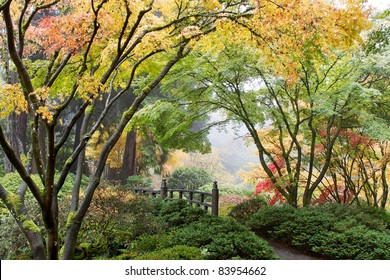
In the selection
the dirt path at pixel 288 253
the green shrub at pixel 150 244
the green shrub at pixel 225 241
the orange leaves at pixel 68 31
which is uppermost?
the orange leaves at pixel 68 31

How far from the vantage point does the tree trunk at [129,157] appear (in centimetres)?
1554

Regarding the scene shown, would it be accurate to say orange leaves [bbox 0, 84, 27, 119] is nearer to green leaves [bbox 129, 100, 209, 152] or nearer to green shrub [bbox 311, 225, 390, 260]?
A: green leaves [bbox 129, 100, 209, 152]

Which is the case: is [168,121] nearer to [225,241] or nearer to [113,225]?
[113,225]

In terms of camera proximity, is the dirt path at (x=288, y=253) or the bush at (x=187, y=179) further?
the bush at (x=187, y=179)

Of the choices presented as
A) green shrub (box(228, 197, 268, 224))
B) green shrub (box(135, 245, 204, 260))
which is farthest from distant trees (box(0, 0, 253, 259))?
green shrub (box(228, 197, 268, 224))

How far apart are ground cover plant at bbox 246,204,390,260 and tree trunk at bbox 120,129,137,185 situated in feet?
28.5

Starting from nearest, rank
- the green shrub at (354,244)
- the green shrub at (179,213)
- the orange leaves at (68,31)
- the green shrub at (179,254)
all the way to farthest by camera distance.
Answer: the orange leaves at (68,31) → the green shrub at (179,254) → the green shrub at (354,244) → the green shrub at (179,213)

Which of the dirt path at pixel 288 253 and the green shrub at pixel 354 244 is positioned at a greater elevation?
the green shrub at pixel 354 244

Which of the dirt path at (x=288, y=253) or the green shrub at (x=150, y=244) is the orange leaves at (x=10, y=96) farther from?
the dirt path at (x=288, y=253)

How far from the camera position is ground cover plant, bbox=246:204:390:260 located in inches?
229

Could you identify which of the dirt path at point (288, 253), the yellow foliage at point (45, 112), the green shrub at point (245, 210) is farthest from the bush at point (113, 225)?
the yellow foliage at point (45, 112)

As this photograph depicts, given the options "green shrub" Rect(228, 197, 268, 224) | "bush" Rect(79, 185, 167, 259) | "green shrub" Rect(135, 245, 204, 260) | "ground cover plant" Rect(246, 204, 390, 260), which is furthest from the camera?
"green shrub" Rect(228, 197, 268, 224)

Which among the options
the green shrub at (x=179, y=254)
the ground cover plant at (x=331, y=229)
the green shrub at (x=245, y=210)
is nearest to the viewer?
the green shrub at (x=179, y=254)

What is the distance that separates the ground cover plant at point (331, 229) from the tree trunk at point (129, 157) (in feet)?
28.5
